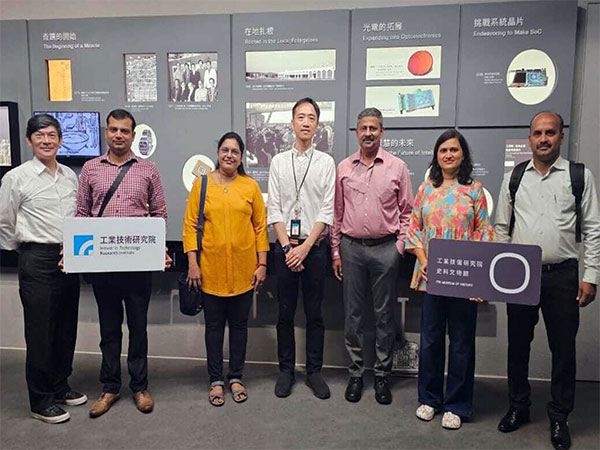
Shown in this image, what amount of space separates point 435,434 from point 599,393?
1.41 metres

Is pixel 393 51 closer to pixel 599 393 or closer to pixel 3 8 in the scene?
pixel 599 393

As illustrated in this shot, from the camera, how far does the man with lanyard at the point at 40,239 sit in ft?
8.04

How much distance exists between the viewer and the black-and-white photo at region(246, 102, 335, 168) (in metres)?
3.15

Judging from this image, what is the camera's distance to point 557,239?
2281mm

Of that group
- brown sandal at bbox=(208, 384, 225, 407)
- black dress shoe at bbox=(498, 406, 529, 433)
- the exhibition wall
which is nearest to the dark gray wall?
the exhibition wall

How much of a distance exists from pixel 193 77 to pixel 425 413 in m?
2.75

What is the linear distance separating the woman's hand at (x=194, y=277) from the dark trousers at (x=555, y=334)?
6.04ft

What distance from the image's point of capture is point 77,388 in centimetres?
298

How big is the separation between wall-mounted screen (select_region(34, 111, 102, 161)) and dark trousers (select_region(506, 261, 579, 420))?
121 inches

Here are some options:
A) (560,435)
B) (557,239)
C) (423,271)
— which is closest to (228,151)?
(423,271)

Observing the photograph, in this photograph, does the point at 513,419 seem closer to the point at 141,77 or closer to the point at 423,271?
the point at 423,271

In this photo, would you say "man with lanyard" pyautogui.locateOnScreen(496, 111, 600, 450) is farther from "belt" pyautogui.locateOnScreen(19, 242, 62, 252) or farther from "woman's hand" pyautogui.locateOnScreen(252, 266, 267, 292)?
"belt" pyautogui.locateOnScreen(19, 242, 62, 252)

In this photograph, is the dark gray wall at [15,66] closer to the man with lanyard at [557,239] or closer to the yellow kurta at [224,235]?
the yellow kurta at [224,235]

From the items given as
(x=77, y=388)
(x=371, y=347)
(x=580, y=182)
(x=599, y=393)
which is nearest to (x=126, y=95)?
(x=77, y=388)
